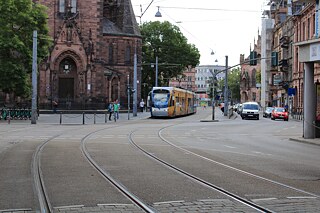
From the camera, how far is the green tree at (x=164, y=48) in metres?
92.2

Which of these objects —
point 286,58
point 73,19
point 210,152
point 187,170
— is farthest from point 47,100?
point 187,170

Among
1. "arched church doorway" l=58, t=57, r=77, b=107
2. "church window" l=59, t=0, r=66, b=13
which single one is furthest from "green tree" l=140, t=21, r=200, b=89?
"church window" l=59, t=0, r=66, b=13

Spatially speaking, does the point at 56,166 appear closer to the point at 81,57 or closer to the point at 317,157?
the point at 317,157

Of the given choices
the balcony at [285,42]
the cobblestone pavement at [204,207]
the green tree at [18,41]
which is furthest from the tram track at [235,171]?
the balcony at [285,42]

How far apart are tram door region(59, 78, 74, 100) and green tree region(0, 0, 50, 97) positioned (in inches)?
965

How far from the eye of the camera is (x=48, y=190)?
32.1 feet

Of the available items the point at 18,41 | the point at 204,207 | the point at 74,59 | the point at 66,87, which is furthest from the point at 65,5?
the point at 204,207

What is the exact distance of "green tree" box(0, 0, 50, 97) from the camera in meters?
40.9

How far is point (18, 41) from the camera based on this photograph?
40875 millimetres

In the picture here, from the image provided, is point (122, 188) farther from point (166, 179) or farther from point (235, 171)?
point (235, 171)

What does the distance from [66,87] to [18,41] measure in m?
28.0

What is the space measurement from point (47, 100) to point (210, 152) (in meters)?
49.4

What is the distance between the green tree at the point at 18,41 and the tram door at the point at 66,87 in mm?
24521

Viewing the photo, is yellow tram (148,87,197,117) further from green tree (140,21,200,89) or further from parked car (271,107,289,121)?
green tree (140,21,200,89)
